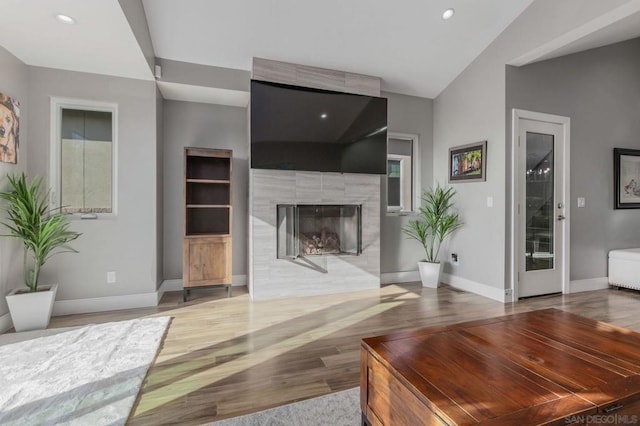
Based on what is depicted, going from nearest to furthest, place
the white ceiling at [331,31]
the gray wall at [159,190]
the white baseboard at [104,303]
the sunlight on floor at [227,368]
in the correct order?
1. the sunlight on floor at [227,368]
2. the white ceiling at [331,31]
3. the white baseboard at [104,303]
4. the gray wall at [159,190]

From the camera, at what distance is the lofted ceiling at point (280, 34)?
2566mm

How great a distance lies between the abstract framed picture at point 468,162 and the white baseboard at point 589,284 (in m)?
1.90

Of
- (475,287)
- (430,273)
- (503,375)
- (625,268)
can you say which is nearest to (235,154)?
(430,273)

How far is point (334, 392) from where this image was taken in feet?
6.04

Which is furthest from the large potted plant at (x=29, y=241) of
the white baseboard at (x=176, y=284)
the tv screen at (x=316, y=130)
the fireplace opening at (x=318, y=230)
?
the fireplace opening at (x=318, y=230)

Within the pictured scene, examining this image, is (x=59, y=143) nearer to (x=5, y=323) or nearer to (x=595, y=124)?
(x=5, y=323)

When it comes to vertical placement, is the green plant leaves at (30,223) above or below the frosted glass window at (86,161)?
below

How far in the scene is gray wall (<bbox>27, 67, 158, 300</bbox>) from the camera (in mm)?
3154

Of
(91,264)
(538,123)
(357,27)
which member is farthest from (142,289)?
(538,123)

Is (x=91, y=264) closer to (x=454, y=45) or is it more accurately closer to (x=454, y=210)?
(x=454, y=210)

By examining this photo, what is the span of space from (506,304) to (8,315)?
5.06 meters

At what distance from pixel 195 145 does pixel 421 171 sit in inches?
129

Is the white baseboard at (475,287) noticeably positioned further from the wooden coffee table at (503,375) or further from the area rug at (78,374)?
the area rug at (78,374)

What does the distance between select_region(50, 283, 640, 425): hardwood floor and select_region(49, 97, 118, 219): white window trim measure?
3.81 ft
